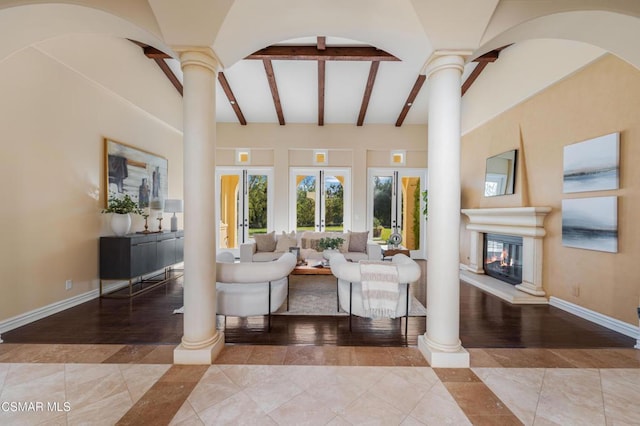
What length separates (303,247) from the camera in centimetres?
636

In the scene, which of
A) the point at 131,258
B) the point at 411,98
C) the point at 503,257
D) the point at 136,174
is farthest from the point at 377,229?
the point at 136,174

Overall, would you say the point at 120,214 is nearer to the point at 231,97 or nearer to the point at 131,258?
the point at 131,258

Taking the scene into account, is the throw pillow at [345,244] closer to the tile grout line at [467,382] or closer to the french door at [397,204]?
the french door at [397,204]

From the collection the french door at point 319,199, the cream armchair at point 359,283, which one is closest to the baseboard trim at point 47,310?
the cream armchair at point 359,283

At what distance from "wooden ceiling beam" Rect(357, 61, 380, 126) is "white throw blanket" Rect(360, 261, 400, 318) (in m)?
4.47

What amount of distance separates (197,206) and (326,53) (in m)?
4.14

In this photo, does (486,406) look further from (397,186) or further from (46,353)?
(397,186)

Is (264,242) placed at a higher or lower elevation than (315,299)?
higher

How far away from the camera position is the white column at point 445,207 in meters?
2.35

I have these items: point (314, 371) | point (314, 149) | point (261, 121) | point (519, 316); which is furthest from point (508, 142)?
point (261, 121)

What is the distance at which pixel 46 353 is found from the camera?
252 cm

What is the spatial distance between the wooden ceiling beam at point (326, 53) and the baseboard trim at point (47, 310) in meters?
→ 4.82

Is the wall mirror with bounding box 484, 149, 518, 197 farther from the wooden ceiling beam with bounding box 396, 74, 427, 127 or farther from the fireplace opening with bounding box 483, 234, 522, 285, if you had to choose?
the wooden ceiling beam with bounding box 396, 74, 427, 127

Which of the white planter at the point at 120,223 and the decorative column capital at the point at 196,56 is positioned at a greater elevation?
the decorative column capital at the point at 196,56
